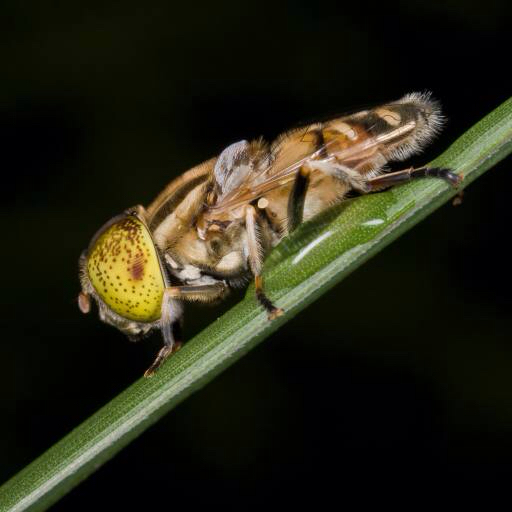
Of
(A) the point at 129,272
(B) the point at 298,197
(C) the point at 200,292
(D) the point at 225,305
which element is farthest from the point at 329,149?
(D) the point at 225,305

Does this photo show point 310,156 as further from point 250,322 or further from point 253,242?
point 250,322

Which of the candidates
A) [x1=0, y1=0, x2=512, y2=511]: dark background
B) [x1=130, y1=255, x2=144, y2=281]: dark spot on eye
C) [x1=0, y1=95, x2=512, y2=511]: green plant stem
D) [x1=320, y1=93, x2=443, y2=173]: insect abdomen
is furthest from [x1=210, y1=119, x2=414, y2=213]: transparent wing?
[x1=0, y1=0, x2=512, y2=511]: dark background

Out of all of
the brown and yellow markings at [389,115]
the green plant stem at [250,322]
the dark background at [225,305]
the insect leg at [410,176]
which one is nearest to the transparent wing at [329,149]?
the brown and yellow markings at [389,115]

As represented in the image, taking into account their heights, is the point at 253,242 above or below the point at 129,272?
below

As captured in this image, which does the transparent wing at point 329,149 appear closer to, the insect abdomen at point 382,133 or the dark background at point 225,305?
the insect abdomen at point 382,133

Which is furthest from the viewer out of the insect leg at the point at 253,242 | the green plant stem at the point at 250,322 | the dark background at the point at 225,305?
the dark background at the point at 225,305

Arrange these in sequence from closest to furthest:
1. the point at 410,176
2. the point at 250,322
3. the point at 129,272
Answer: the point at 250,322
the point at 410,176
the point at 129,272

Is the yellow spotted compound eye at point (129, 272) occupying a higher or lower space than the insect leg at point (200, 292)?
higher
